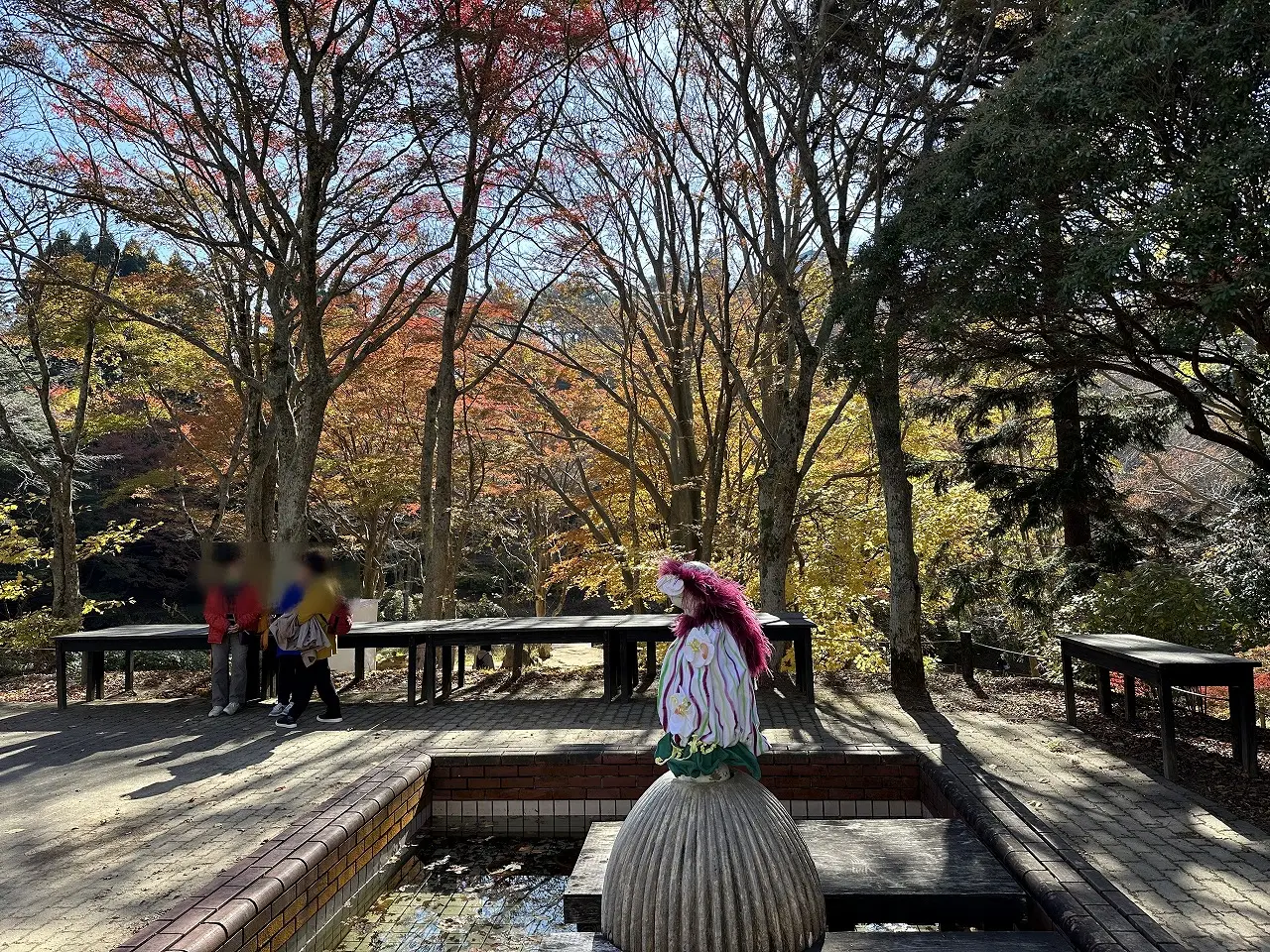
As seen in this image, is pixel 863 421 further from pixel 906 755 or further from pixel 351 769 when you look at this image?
pixel 351 769

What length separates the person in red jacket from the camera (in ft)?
28.6

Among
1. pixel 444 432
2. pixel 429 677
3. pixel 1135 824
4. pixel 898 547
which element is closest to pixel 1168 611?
pixel 898 547

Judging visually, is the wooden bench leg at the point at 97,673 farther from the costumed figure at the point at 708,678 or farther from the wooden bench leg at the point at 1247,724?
the wooden bench leg at the point at 1247,724

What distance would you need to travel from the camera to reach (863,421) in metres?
13.8

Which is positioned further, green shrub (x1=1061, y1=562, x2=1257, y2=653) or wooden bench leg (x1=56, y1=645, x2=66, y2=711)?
wooden bench leg (x1=56, y1=645, x2=66, y2=711)

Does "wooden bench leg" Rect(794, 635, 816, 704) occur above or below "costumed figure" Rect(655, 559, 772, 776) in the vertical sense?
below

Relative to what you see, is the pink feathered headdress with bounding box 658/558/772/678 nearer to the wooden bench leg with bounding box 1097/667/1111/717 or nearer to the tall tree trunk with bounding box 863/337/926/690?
the tall tree trunk with bounding box 863/337/926/690

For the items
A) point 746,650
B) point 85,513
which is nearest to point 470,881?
point 746,650

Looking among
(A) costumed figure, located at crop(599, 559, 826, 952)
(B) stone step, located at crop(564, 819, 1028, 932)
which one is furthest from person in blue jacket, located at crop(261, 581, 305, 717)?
(A) costumed figure, located at crop(599, 559, 826, 952)

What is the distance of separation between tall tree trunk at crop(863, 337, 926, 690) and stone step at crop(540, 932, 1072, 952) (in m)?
5.33

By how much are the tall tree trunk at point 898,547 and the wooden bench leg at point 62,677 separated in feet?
26.9

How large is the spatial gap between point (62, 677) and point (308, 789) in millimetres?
4927

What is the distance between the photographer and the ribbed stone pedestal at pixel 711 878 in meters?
3.34

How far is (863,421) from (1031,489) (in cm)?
299
